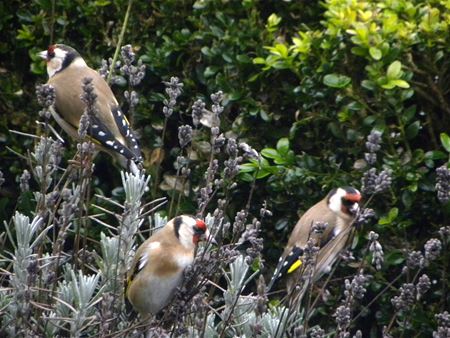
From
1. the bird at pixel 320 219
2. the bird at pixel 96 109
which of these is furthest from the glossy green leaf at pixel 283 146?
the bird at pixel 96 109

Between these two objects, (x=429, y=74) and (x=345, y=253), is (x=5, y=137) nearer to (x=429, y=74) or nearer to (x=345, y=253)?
(x=429, y=74)

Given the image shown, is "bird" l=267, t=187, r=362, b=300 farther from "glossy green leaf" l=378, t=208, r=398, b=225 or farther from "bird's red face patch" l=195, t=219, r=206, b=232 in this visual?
"bird's red face patch" l=195, t=219, r=206, b=232

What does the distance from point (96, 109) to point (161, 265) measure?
69.4 inches

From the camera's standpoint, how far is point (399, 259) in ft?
20.9

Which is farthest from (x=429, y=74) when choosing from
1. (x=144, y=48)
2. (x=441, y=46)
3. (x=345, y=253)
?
(x=345, y=253)

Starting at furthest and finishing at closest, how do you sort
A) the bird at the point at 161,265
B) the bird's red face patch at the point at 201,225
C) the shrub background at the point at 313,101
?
the shrub background at the point at 313,101, the bird at the point at 161,265, the bird's red face patch at the point at 201,225

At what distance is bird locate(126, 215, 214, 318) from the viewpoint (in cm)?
464

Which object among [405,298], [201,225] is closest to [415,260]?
[405,298]

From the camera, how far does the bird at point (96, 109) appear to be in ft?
21.0

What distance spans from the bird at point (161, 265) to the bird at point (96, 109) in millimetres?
1408

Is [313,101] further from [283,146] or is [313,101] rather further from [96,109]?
[96,109]

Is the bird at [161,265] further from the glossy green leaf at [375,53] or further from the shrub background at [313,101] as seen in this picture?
the glossy green leaf at [375,53]

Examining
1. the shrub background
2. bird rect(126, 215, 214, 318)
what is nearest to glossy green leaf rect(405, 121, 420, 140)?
the shrub background

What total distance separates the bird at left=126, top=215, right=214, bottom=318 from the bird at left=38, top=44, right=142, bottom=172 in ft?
4.62
